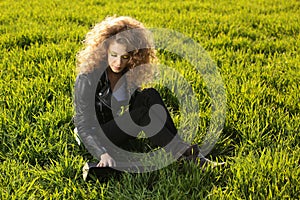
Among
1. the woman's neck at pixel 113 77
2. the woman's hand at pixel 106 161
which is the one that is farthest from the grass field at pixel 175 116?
the woman's neck at pixel 113 77

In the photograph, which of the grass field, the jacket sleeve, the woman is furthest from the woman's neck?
the grass field

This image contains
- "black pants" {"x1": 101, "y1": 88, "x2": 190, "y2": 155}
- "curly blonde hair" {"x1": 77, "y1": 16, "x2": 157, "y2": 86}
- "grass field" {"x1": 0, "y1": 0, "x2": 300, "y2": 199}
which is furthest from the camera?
"curly blonde hair" {"x1": 77, "y1": 16, "x2": 157, "y2": 86}

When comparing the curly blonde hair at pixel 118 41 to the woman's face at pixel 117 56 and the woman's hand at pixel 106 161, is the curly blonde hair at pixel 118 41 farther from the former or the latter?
the woman's hand at pixel 106 161

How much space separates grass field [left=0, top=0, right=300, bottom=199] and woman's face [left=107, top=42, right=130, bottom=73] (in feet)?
1.73

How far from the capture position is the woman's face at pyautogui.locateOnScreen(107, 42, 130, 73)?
227 centimetres

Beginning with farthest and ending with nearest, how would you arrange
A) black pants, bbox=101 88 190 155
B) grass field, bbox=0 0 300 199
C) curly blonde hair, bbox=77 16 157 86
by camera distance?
curly blonde hair, bbox=77 16 157 86 < black pants, bbox=101 88 190 155 < grass field, bbox=0 0 300 199

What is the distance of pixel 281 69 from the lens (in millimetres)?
3539

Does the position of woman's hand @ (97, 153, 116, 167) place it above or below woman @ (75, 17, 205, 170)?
below

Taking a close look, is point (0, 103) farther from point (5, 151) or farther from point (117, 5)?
point (117, 5)

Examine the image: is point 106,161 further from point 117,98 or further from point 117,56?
point 117,56

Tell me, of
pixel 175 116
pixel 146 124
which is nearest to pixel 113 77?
pixel 146 124

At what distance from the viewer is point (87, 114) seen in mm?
2271

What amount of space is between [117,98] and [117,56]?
27cm

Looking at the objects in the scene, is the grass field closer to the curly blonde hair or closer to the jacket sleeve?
the jacket sleeve
